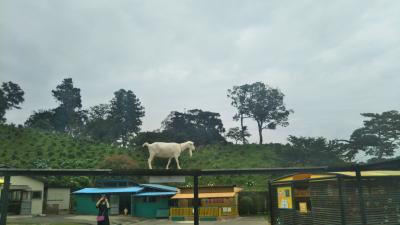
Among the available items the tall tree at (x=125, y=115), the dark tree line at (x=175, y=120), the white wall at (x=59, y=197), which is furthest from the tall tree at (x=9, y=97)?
the white wall at (x=59, y=197)

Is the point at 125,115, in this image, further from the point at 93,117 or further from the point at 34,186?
the point at 34,186

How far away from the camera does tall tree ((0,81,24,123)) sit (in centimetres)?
7244

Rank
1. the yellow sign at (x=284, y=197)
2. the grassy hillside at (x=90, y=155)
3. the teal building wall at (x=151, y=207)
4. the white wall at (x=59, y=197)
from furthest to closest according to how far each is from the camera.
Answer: the grassy hillside at (x=90, y=155) → the white wall at (x=59, y=197) → the teal building wall at (x=151, y=207) → the yellow sign at (x=284, y=197)

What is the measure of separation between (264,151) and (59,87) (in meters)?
50.2

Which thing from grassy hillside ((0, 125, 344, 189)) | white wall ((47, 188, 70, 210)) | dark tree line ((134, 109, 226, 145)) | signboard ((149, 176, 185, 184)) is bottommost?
white wall ((47, 188, 70, 210))

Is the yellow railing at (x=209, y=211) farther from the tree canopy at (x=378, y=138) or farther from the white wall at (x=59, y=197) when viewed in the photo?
the tree canopy at (x=378, y=138)

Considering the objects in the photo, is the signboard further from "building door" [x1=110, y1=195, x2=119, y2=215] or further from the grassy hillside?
the grassy hillside

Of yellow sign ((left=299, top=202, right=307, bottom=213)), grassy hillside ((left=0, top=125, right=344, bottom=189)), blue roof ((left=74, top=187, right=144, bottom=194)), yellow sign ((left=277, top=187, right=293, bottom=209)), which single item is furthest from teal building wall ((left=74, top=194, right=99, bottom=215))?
yellow sign ((left=299, top=202, right=307, bottom=213))

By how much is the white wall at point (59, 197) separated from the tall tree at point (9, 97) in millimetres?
43338

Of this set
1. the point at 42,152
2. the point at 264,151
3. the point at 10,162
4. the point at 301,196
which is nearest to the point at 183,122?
the point at 264,151

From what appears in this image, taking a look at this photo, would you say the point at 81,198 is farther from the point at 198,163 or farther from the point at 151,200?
the point at 198,163

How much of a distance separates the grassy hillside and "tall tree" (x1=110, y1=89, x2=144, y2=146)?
49.8 feet

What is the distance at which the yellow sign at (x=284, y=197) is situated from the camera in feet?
31.6

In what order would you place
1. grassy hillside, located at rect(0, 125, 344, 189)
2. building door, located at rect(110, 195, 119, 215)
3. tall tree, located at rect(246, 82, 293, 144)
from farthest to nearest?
tall tree, located at rect(246, 82, 293, 144)
grassy hillside, located at rect(0, 125, 344, 189)
building door, located at rect(110, 195, 119, 215)
